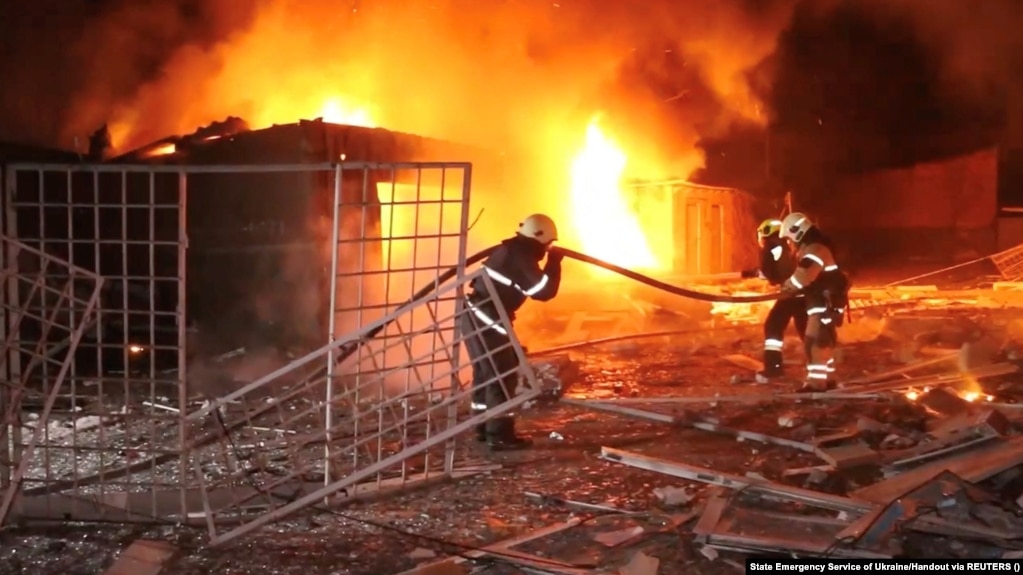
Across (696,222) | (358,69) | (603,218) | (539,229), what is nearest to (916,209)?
(696,222)

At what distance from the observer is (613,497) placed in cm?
539

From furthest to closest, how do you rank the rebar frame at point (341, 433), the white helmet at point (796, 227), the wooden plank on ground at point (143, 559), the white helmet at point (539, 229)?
1. the white helmet at point (796, 227)
2. the white helmet at point (539, 229)
3. the rebar frame at point (341, 433)
4. the wooden plank on ground at point (143, 559)

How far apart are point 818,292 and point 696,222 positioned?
12551mm

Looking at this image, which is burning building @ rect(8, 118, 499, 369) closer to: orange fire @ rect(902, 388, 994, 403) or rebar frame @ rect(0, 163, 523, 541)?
rebar frame @ rect(0, 163, 523, 541)

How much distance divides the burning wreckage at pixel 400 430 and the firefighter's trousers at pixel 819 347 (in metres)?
0.33

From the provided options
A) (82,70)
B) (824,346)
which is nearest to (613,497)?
(824,346)

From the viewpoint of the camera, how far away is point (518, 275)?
6.46 meters

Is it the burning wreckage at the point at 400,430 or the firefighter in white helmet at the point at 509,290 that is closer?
the burning wreckage at the point at 400,430

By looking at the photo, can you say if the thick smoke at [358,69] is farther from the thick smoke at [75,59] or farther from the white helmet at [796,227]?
the white helmet at [796,227]

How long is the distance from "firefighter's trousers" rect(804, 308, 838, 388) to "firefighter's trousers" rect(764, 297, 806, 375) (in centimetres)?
37

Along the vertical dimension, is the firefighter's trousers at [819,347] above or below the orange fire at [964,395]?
above

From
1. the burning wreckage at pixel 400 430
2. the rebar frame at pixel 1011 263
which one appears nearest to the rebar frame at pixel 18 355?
the burning wreckage at pixel 400 430

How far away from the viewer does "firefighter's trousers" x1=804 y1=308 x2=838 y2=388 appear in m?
8.09

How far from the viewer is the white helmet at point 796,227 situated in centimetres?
826
